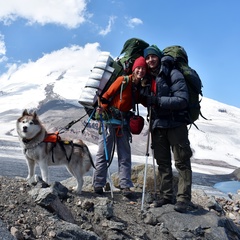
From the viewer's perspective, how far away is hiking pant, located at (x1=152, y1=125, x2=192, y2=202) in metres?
4.59

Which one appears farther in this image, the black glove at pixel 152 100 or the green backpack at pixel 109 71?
the green backpack at pixel 109 71

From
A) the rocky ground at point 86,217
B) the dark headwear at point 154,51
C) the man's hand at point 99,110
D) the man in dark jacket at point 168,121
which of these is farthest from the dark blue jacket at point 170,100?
the rocky ground at point 86,217

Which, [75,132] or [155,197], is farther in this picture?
[75,132]

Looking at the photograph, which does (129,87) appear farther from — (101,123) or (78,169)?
(78,169)

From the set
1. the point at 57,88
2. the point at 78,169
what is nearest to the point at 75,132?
the point at 78,169

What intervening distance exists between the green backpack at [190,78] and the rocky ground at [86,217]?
1.54 meters

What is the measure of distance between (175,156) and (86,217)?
1.55 metres

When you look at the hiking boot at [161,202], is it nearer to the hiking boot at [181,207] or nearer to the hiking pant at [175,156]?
the hiking pant at [175,156]

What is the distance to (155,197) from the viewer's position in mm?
5270

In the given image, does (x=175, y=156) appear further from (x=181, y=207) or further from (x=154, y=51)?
(x=154, y=51)

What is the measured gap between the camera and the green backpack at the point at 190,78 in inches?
175

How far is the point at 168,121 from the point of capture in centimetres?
458

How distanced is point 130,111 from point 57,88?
12259 centimetres

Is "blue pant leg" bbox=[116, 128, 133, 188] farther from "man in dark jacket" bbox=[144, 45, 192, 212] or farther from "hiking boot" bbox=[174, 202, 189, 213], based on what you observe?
"hiking boot" bbox=[174, 202, 189, 213]
